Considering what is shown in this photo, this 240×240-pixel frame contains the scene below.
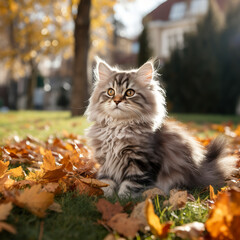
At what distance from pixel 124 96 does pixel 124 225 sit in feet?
4.65

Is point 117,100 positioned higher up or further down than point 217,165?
higher up

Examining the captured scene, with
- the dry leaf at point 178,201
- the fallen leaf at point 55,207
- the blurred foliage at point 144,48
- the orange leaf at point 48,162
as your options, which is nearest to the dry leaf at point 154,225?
the dry leaf at point 178,201

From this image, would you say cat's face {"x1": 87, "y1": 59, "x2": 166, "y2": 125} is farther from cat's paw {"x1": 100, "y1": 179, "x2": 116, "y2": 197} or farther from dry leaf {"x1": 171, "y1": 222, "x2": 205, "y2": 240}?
dry leaf {"x1": 171, "y1": 222, "x2": 205, "y2": 240}

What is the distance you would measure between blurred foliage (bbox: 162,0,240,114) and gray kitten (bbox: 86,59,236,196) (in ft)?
38.4

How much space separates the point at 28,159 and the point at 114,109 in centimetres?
120

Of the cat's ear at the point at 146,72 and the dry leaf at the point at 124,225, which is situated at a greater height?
the cat's ear at the point at 146,72

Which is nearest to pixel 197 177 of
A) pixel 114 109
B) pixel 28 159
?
pixel 114 109

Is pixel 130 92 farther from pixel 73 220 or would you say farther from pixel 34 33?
pixel 34 33

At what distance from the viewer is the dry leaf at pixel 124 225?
1.47m

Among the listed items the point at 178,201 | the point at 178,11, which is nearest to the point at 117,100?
the point at 178,201

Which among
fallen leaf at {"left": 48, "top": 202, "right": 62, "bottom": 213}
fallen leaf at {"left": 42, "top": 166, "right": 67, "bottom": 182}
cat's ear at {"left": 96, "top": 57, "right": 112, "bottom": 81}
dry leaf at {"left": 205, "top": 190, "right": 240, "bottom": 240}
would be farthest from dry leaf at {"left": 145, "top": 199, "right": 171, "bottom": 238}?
cat's ear at {"left": 96, "top": 57, "right": 112, "bottom": 81}

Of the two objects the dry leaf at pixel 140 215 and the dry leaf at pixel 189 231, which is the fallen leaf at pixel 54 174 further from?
the dry leaf at pixel 189 231

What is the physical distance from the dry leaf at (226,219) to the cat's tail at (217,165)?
1155mm

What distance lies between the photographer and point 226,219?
1357 mm
